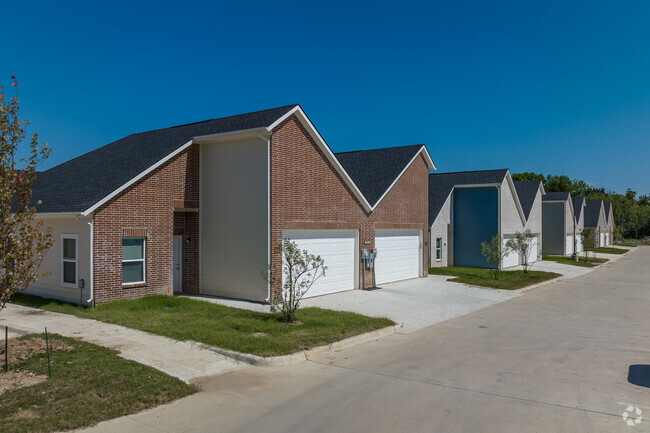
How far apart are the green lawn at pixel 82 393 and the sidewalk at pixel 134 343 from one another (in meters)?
0.46

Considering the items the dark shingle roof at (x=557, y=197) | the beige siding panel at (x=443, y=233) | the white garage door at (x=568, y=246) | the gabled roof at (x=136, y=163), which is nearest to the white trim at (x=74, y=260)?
the gabled roof at (x=136, y=163)

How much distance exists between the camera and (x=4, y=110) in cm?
809

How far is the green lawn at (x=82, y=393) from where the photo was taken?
6.14 metres

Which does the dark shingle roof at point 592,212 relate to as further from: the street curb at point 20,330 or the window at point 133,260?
the street curb at point 20,330

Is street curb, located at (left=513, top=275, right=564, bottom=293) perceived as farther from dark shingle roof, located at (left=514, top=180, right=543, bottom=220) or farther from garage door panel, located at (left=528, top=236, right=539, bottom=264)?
dark shingle roof, located at (left=514, top=180, right=543, bottom=220)

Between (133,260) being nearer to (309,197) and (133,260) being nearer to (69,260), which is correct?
(69,260)

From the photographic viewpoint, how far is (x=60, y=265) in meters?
15.0

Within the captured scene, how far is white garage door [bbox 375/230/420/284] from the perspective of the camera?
2142cm

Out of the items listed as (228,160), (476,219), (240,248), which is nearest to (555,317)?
(240,248)

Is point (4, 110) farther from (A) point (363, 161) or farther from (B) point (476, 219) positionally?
(B) point (476, 219)

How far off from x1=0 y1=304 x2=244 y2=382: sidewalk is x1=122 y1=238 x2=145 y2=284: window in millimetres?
2206

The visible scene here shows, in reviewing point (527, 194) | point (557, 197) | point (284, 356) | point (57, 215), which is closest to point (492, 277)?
point (527, 194)

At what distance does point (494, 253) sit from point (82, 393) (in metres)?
23.0

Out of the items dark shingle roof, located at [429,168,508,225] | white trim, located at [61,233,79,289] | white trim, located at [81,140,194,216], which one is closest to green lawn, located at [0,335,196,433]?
white trim, located at [81,140,194,216]
